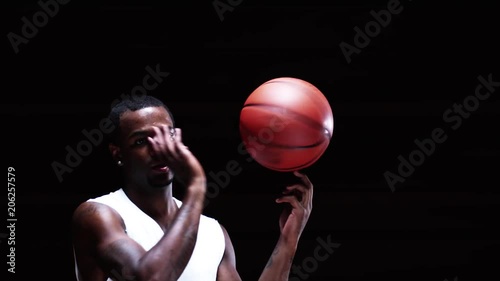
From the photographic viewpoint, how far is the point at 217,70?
14.4 feet

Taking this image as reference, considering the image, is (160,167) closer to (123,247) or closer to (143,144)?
(143,144)

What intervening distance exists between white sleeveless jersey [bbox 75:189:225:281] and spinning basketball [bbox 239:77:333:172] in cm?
39

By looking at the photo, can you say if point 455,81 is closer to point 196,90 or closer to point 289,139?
point 196,90

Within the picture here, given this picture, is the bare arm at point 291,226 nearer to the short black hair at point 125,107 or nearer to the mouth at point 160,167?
the mouth at point 160,167

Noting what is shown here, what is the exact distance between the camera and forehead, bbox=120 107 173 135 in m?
3.04

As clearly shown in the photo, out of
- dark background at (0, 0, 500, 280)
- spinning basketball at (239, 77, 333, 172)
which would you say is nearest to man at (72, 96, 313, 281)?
spinning basketball at (239, 77, 333, 172)

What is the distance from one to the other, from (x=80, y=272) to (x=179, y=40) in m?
1.65

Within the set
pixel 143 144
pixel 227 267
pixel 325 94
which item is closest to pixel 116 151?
pixel 143 144

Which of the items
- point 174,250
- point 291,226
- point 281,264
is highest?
point 174,250

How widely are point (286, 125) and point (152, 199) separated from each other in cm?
58

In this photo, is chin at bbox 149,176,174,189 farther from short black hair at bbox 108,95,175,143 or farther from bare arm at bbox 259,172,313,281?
bare arm at bbox 259,172,313,281

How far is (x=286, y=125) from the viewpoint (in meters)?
3.03

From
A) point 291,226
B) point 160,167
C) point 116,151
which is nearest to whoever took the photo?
point 160,167

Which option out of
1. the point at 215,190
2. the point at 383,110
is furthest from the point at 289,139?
the point at 383,110
